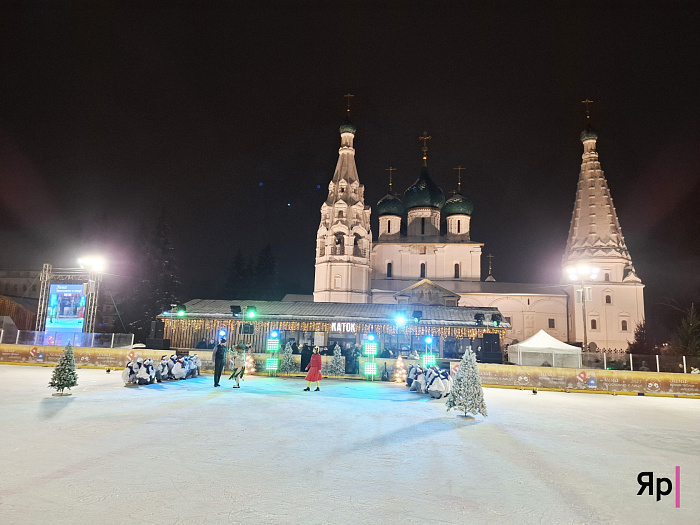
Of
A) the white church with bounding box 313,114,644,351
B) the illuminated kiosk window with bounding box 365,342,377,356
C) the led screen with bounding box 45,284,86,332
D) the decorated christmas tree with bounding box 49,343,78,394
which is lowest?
the decorated christmas tree with bounding box 49,343,78,394

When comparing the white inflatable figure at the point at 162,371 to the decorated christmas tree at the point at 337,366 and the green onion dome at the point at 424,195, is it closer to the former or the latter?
the decorated christmas tree at the point at 337,366

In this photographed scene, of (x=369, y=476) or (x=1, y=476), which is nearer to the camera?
(x=1, y=476)

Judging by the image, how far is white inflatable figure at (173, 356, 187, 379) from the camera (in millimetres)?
18606

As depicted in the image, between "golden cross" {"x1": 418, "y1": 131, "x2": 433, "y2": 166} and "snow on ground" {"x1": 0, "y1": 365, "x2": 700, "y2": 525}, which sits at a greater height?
"golden cross" {"x1": 418, "y1": 131, "x2": 433, "y2": 166}

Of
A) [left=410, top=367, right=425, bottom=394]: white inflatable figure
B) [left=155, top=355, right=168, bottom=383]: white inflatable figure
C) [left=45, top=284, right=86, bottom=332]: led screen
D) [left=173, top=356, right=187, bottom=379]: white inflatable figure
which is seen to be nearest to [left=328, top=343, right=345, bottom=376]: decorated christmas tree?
[left=410, top=367, right=425, bottom=394]: white inflatable figure

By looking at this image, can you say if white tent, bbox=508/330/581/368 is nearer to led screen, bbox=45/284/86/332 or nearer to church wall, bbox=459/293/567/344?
led screen, bbox=45/284/86/332

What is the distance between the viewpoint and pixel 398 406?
13.3m

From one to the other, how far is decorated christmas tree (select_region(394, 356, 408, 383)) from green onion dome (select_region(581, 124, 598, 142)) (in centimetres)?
4243

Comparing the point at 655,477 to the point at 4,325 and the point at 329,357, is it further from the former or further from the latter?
the point at 4,325

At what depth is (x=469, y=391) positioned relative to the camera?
11.5 metres

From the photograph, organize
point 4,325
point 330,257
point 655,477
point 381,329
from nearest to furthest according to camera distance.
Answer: point 655,477 < point 381,329 < point 4,325 < point 330,257

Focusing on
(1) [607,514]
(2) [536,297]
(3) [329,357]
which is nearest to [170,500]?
(1) [607,514]

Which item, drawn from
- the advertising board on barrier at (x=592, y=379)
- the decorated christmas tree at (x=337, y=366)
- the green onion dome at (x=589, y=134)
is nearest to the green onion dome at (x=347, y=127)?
the green onion dome at (x=589, y=134)

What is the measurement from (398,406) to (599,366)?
46.2 feet
